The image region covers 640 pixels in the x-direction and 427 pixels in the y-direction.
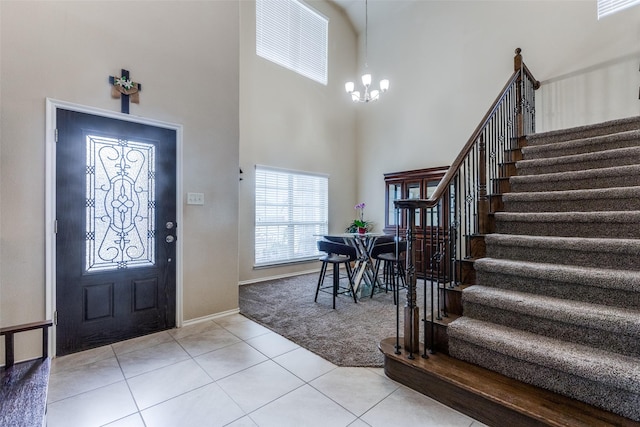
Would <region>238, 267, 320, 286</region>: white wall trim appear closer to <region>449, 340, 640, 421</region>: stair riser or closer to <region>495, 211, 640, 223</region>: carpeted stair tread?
<region>449, 340, 640, 421</region>: stair riser

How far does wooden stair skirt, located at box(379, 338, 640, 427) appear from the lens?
1.42 meters

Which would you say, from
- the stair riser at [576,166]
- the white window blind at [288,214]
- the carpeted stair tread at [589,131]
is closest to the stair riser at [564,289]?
the stair riser at [576,166]

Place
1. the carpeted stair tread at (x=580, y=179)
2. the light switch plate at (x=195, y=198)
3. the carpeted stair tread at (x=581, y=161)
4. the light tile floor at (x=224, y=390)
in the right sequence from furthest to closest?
the light switch plate at (x=195, y=198)
the carpeted stair tread at (x=581, y=161)
the carpeted stair tread at (x=580, y=179)
the light tile floor at (x=224, y=390)

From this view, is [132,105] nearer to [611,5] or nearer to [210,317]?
[210,317]

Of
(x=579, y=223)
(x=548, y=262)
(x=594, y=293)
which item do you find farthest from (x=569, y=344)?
(x=579, y=223)

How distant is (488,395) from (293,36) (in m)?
6.19

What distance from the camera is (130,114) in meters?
A: 2.76

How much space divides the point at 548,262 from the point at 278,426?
2.21 meters

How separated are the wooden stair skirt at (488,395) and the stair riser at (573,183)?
1.97 metres

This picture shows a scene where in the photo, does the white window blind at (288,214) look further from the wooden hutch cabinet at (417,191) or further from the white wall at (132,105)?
the white wall at (132,105)

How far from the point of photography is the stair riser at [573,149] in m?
2.80

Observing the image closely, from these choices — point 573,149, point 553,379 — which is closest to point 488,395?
point 553,379

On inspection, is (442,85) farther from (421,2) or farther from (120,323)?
(120,323)

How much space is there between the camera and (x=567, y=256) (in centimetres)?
217
